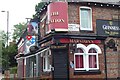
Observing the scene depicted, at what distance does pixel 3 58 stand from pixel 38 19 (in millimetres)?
20506

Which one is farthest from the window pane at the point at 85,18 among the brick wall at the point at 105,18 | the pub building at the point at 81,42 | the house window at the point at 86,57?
the house window at the point at 86,57

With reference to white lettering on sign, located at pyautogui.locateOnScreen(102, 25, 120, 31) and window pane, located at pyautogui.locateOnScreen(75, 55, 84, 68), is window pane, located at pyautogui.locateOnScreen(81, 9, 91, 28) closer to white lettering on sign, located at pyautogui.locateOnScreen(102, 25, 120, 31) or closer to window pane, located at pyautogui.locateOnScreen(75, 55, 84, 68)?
white lettering on sign, located at pyautogui.locateOnScreen(102, 25, 120, 31)

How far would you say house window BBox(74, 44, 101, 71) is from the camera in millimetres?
18031

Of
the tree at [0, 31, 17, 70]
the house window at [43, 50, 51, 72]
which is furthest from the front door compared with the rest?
the tree at [0, 31, 17, 70]

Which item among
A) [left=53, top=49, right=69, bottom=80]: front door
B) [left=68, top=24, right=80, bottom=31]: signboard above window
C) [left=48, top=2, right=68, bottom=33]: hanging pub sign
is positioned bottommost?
[left=53, top=49, right=69, bottom=80]: front door

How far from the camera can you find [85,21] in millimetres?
19031

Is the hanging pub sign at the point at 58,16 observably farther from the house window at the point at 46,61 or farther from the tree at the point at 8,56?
the tree at the point at 8,56

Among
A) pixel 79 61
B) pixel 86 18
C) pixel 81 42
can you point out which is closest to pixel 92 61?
→ pixel 79 61

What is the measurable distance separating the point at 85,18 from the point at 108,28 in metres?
1.92

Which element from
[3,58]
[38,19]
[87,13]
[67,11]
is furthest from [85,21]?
[3,58]

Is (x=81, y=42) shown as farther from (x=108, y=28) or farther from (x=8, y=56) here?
(x=8, y=56)

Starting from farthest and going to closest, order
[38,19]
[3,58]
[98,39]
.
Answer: [3,58], [38,19], [98,39]

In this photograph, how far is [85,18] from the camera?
19.1 meters

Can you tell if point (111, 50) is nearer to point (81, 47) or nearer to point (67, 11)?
point (81, 47)
